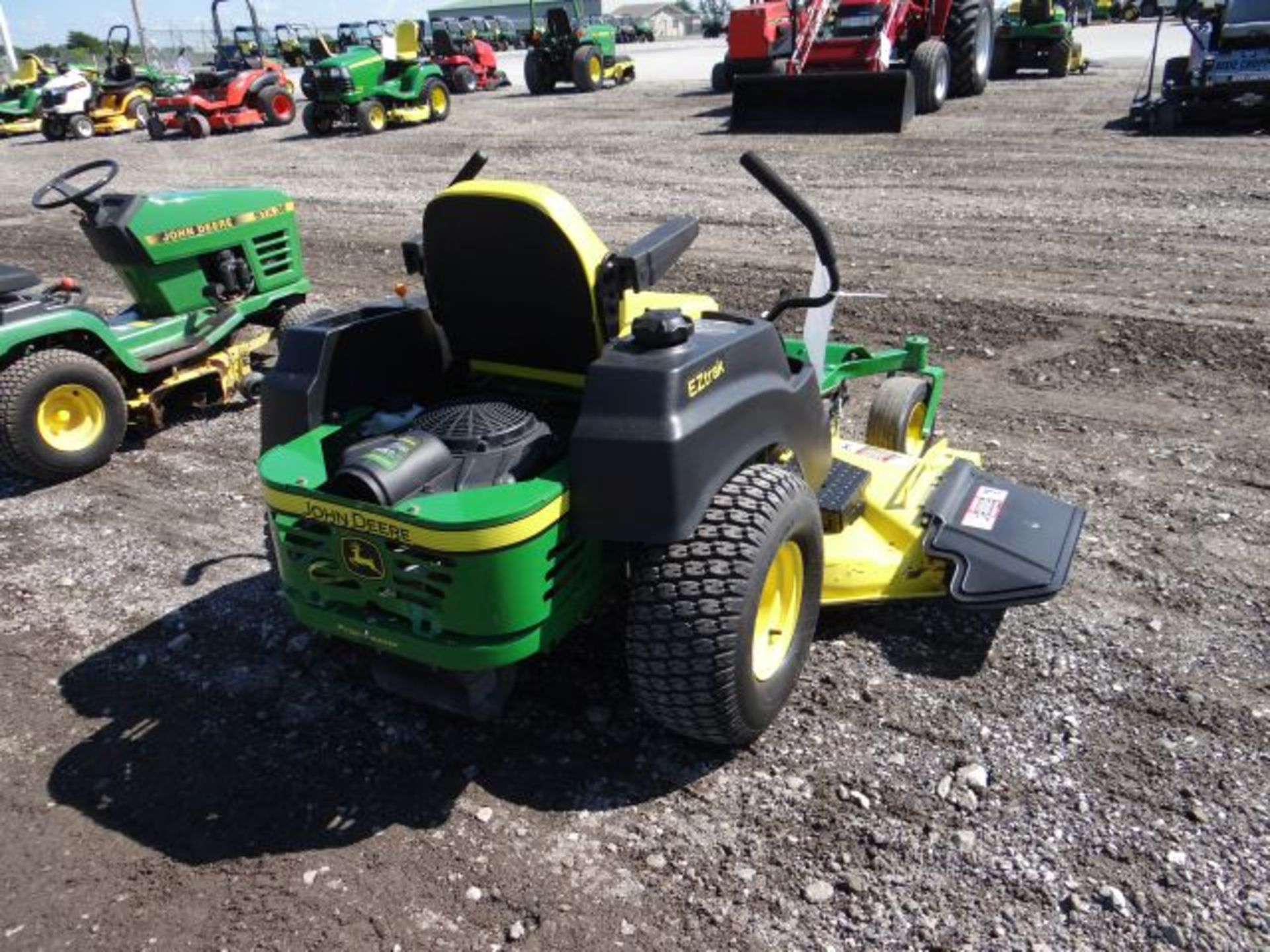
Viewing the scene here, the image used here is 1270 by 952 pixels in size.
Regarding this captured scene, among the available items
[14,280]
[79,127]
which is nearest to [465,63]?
[79,127]

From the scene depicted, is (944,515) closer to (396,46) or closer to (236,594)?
(236,594)

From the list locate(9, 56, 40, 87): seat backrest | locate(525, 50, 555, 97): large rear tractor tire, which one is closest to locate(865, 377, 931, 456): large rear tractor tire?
locate(525, 50, 555, 97): large rear tractor tire

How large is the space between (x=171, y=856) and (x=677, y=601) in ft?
4.51

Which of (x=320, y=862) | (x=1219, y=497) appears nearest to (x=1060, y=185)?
(x=1219, y=497)

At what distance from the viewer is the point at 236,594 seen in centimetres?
361

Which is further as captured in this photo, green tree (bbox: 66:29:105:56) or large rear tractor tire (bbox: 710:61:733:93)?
green tree (bbox: 66:29:105:56)

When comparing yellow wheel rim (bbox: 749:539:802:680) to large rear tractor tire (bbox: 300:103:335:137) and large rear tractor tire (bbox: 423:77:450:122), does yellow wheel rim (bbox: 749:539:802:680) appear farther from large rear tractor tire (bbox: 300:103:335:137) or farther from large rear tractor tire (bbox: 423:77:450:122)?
large rear tractor tire (bbox: 423:77:450:122)

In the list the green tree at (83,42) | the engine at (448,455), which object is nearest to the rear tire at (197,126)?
the engine at (448,455)

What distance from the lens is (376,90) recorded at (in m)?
15.9

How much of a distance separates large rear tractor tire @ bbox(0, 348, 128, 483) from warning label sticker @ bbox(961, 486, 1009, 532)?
3.70 m

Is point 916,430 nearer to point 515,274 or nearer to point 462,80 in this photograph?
point 515,274

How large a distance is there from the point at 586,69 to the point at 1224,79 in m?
11.9

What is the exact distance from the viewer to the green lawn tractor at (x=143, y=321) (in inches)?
174

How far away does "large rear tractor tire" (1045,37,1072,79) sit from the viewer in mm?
15594
